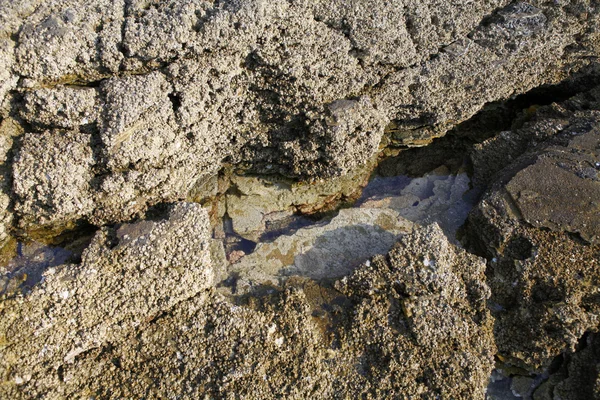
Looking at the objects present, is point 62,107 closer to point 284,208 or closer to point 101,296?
point 101,296

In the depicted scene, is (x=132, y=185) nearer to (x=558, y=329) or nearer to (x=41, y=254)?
(x=41, y=254)

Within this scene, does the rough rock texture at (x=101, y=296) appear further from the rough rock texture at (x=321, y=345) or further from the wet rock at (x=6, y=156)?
the wet rock at (x=6, y=156)

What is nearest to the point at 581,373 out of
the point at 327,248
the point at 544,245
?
the point at 544,245

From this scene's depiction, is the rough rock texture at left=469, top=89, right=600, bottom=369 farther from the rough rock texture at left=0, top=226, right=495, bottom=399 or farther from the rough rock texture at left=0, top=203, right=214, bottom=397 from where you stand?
the rough rock texture at left=0, top=203, right=214, bottom=397

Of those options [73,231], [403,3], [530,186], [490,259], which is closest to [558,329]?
[490,259]

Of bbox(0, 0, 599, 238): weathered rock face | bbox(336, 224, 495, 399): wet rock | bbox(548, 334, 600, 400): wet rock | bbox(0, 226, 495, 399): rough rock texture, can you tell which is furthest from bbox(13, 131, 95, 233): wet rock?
bbox(548, 334, 600, 400): wet rock

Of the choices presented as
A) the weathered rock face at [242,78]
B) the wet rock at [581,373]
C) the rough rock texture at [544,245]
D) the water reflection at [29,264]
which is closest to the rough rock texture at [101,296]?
the water reflection at [29,264]
